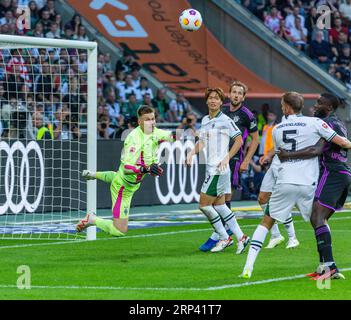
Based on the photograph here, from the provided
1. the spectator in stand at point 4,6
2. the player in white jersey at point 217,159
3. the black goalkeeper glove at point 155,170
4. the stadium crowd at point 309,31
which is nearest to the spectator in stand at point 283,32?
the stadium crowd at point 309,31

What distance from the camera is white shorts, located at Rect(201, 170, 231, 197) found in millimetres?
15609

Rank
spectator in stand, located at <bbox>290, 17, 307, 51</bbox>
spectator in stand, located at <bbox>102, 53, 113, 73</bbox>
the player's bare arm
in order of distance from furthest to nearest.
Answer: spectator in stand, located at <bbox>290, 17, 307, 51</bbox>
spectator in stand, located at <bbox>102, 53, 113, 73</bbox>
the player's bare arm

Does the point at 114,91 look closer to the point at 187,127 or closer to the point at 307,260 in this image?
the point at 187,127

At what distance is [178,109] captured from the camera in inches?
1144

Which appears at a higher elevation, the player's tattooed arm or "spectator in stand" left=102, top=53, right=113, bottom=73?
"spectator in stand" left=102, top=53, right=113, bottom=73

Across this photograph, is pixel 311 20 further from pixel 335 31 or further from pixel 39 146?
pixel 39 146

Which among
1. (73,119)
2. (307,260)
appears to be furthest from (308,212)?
(73,119)

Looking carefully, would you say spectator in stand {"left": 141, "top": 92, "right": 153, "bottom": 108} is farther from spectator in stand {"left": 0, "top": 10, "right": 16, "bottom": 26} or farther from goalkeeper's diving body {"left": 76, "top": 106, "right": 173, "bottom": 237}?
goalkeeper's diving body {"left": 76, "top": 106, "right": 173, "bottom": 237}

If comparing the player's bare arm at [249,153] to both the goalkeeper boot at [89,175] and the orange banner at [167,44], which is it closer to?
the goalkeeper boot at [89,175]

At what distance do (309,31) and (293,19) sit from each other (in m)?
0.66

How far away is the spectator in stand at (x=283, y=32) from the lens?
34719 mm

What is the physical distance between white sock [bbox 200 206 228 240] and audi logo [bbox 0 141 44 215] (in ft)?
20.4

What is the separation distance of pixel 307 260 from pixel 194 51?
766 inches

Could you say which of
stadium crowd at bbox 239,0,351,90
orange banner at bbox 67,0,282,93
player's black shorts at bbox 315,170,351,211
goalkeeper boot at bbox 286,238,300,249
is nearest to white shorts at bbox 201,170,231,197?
goalkeeper boot at bbox 286,238,300,249
